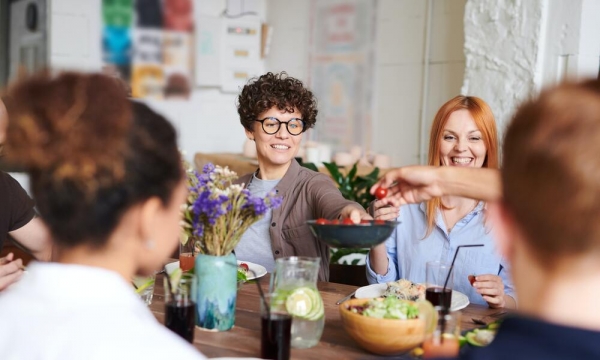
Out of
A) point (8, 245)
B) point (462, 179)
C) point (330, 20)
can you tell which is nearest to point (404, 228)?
point (462, 179)

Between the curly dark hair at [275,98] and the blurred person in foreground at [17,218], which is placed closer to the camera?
the blurred person in foreground at [17,218]

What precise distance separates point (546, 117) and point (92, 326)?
2.28ft

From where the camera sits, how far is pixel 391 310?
155 centimetres

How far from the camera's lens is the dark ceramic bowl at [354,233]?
1597 mm

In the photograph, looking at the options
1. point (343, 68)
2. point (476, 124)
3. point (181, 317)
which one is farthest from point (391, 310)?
point (343, 68)

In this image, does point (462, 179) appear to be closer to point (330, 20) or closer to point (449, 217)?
point (449, 217)

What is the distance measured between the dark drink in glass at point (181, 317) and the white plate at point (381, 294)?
1.94 feet

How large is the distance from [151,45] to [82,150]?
4733 mm

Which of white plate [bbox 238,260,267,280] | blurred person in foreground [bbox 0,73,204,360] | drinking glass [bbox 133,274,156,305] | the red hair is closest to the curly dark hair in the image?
the red hair

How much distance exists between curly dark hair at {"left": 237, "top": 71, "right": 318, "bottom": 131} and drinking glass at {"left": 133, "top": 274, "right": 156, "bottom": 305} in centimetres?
96

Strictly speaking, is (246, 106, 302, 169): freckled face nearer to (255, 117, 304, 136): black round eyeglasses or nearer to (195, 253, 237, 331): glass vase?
(255, 117, 304, 136): black round eyeglasses

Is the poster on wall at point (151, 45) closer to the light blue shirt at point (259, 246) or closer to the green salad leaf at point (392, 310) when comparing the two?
the light blue shirt at point (259, 246)

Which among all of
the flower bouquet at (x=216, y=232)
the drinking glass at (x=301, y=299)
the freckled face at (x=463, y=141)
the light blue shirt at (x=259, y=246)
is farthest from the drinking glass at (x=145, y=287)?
the freckled face at (x=463, y=141)

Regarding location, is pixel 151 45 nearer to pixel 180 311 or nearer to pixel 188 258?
pixel 188 258
